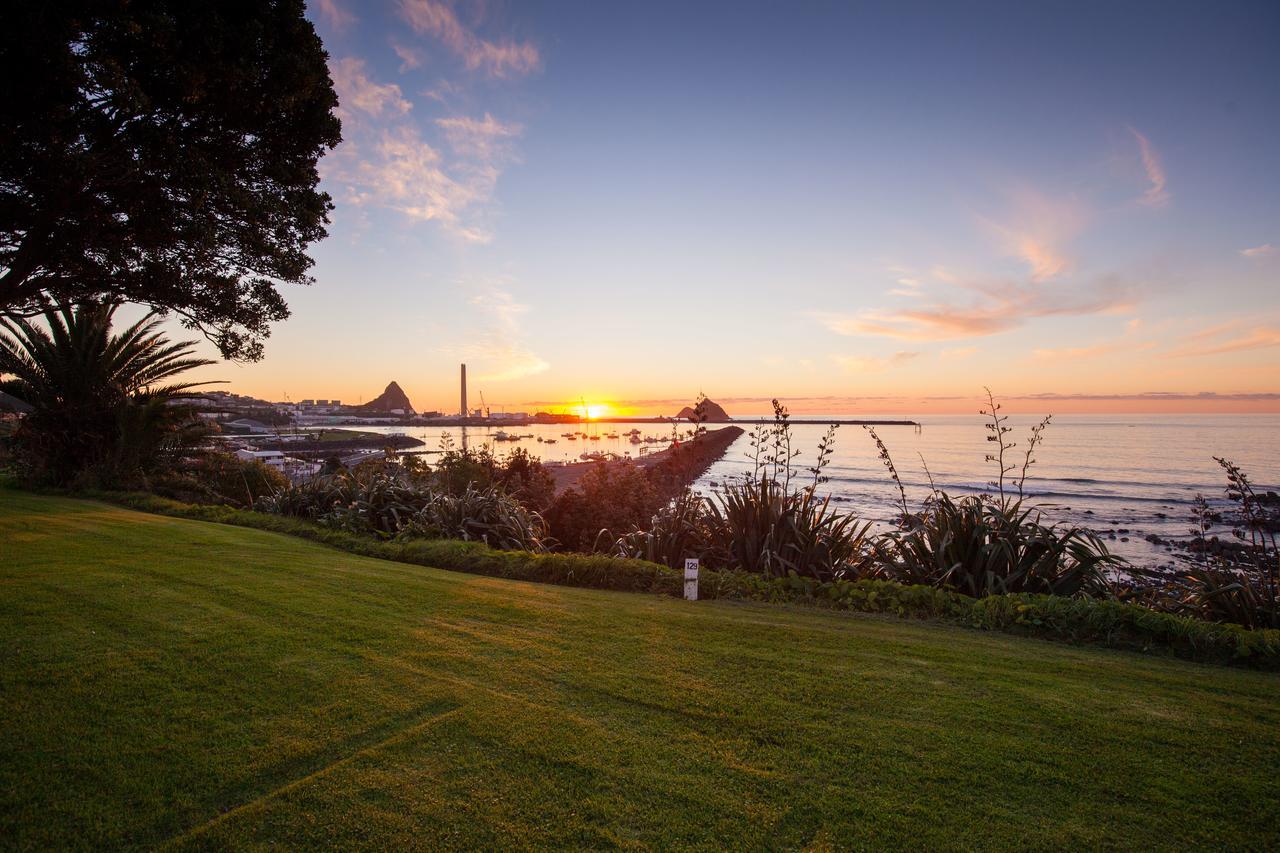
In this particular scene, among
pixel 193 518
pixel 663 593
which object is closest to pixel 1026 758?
pixel 663 593

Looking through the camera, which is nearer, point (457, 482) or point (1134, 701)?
point (1134, 701)

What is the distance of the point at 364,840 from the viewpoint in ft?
7.03

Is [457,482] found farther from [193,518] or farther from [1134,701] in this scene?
[1134,701]

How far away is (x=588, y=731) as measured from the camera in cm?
284

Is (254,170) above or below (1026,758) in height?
above

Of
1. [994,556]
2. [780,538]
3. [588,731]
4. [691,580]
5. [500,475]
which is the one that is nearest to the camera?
[588,731]

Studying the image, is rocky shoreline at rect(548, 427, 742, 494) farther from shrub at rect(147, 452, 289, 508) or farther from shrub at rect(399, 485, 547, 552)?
A: shrub at rect(147, 452, 289, 508)

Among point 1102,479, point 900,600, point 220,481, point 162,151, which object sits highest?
point 162,151

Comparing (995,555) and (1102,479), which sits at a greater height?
(995,555)

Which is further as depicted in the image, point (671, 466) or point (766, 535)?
point (671, 466)

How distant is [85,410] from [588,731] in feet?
48.6

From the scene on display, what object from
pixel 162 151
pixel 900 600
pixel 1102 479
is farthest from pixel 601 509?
pixel 1102 479

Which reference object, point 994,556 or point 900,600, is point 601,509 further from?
point 994,556

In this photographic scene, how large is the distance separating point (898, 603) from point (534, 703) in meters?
3.50
